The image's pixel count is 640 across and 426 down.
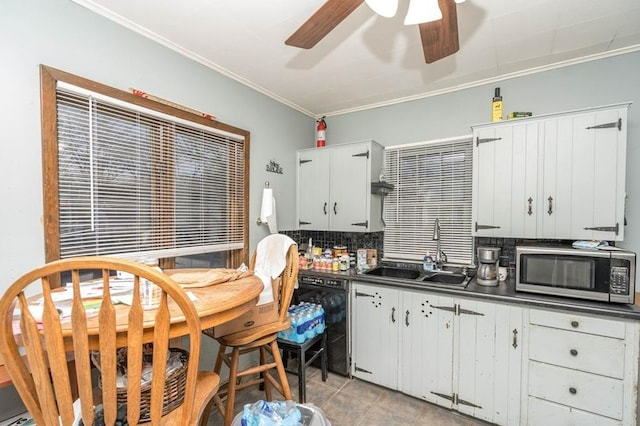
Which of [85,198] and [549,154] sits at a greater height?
[549,154]

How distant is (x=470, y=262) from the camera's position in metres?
2.62

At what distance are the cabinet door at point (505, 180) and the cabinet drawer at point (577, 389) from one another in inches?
34.5

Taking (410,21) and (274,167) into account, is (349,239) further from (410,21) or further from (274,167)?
(410,21)

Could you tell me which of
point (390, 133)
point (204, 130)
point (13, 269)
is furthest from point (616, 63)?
point (13, 269)

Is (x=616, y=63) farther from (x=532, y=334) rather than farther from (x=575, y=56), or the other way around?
(x=532, y=334)

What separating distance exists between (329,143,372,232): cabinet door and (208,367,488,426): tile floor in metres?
1.34

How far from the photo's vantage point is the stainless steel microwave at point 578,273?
5.51 ft

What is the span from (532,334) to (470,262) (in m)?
0.83

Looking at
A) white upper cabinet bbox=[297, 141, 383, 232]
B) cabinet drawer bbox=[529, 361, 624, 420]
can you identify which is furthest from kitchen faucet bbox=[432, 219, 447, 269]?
cabinet drawer bbox=[529, 361, 624, 420]

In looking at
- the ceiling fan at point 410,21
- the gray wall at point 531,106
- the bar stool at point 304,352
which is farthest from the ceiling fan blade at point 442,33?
the bar stool at point 304,352

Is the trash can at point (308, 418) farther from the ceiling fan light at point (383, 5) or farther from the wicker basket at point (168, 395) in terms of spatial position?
the ceiling fan light at point (383, 5)

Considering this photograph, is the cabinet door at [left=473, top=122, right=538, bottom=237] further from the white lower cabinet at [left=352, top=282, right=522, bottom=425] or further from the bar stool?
the bar stool

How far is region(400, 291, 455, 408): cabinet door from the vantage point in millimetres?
2119

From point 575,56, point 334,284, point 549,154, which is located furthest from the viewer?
point 334,284
